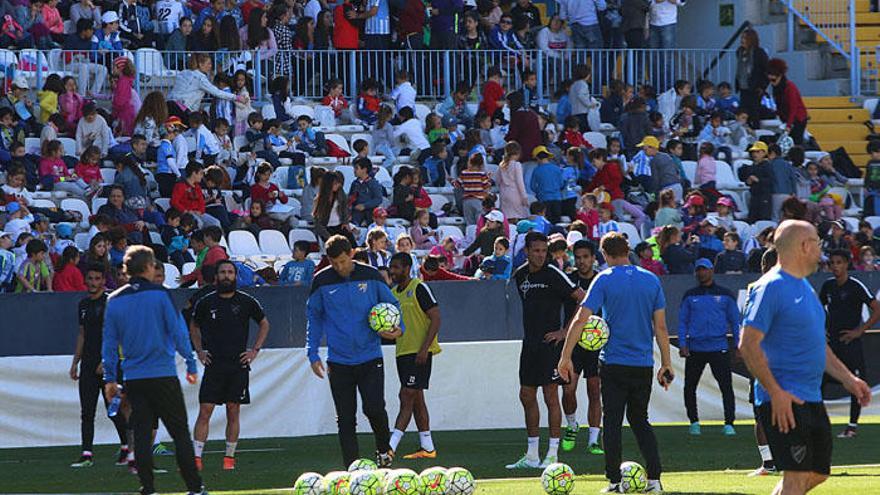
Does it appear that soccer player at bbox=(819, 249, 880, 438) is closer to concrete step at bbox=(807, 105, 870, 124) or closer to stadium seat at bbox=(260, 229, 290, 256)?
stadium seat at bbox=(260, 229, 290, 256)

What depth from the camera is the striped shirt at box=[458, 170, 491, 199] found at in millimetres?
25516

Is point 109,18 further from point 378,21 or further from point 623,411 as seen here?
point 623,411

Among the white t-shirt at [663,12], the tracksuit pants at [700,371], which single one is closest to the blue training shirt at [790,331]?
the tracksuit pants at [700,371]

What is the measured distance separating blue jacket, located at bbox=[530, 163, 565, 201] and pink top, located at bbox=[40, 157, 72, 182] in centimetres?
652

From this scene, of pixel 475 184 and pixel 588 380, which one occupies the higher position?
pixel 475 184

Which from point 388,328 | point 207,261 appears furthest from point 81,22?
point 388,328

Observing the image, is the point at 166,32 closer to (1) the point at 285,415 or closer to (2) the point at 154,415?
(1) the point at 285,415

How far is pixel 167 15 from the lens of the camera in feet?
90.4

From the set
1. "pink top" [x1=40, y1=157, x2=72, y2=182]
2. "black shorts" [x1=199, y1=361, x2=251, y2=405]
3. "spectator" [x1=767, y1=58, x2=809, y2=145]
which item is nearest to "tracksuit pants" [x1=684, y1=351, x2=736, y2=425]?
"black shorts" [x1=199, y1=361, x2=251, y2=405]

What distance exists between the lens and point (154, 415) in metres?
12.5

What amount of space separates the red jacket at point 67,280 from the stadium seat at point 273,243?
10.5 feet

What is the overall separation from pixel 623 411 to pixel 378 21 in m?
17.2

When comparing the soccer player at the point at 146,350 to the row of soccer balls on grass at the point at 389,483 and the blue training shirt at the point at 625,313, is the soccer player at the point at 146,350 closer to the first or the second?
the row of soccer balls on grass at the point at 389,483

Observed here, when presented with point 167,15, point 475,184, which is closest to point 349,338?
point 475,184
